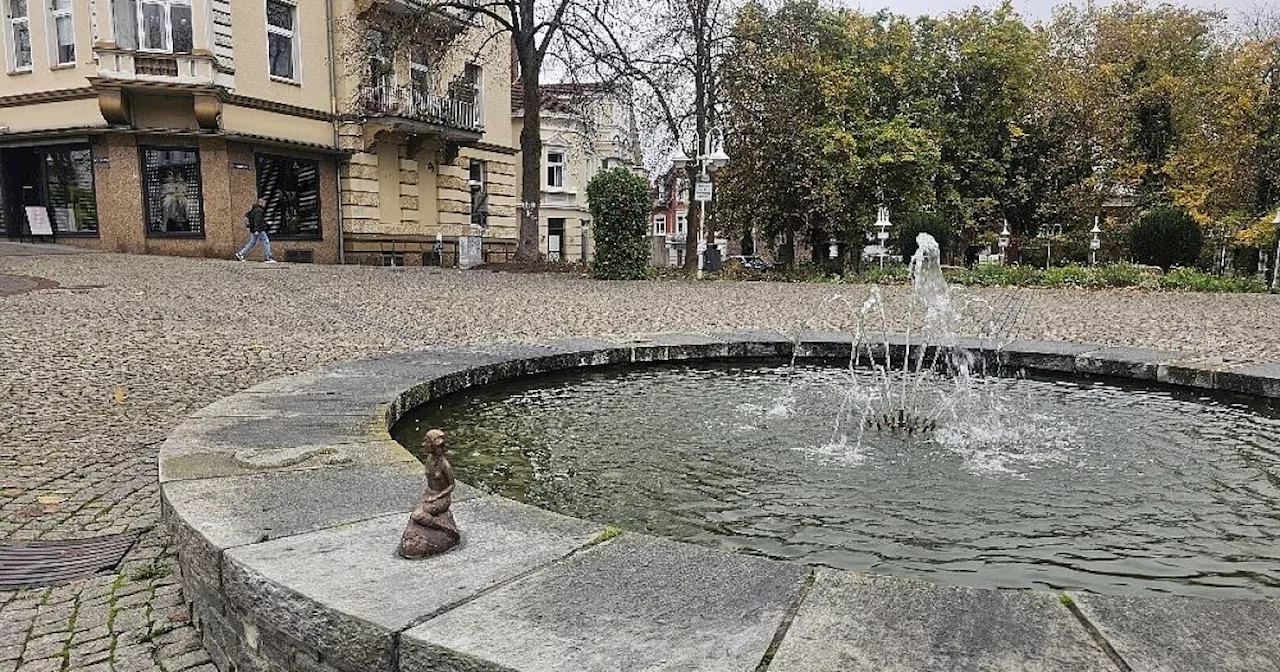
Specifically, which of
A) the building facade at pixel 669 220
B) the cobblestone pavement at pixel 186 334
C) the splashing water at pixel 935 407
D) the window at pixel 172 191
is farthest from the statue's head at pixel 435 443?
the window at pixel 172 191

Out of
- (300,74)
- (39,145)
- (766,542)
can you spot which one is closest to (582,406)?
(766,542)

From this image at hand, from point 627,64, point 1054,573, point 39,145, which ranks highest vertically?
point 627,64

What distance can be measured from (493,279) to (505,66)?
13.4 meters

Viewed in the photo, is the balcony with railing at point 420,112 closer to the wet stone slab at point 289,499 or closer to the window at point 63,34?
the window at point 63,34

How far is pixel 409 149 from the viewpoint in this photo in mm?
26000

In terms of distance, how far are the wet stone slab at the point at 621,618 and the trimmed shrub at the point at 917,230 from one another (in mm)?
23445

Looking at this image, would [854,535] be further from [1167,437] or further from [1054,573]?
[1167,437]

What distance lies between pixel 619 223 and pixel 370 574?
17233 mm

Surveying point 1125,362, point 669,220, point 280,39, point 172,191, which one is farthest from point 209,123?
point 669,220

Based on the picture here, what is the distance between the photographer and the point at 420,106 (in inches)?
987

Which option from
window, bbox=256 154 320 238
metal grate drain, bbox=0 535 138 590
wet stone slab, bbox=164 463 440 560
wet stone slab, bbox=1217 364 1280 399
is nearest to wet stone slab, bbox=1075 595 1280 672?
wet stone slab, bbox=164 463 440 560

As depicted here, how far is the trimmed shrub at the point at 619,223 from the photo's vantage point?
18625 mm

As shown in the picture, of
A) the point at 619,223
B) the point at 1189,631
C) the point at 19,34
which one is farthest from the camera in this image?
the point at 19,34

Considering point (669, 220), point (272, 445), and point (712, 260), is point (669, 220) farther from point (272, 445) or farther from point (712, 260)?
point (272, 445)
